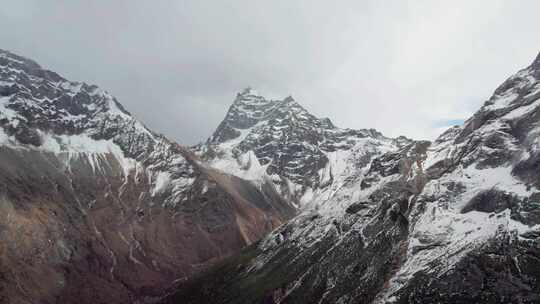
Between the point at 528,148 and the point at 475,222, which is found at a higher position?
the point at 528,148

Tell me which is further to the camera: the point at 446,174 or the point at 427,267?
the point at 446,174

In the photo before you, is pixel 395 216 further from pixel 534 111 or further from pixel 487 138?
pixel 534 111

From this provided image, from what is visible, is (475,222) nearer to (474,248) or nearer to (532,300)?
(474,248)

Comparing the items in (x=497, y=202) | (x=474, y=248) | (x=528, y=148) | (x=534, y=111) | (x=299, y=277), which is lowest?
(x=299, y=277)

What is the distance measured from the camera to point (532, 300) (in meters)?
109

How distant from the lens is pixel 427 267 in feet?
456

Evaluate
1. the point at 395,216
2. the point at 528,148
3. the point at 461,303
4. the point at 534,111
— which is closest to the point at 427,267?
the point at 461,303

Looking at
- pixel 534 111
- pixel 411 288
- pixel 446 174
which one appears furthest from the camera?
pixel 446 174

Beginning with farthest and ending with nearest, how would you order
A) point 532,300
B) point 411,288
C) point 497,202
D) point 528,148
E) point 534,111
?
point 534,111, point 528,148, point 497,202, point 411,288, point 532,300


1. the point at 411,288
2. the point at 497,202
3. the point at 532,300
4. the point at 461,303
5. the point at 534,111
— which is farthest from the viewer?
the point at 534,111

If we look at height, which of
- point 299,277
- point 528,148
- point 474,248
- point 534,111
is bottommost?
point 299,277

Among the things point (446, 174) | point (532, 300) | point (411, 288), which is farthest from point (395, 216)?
point (532, 300)

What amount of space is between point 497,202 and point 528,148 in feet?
84.3

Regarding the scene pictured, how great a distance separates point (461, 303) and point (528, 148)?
6665cm
